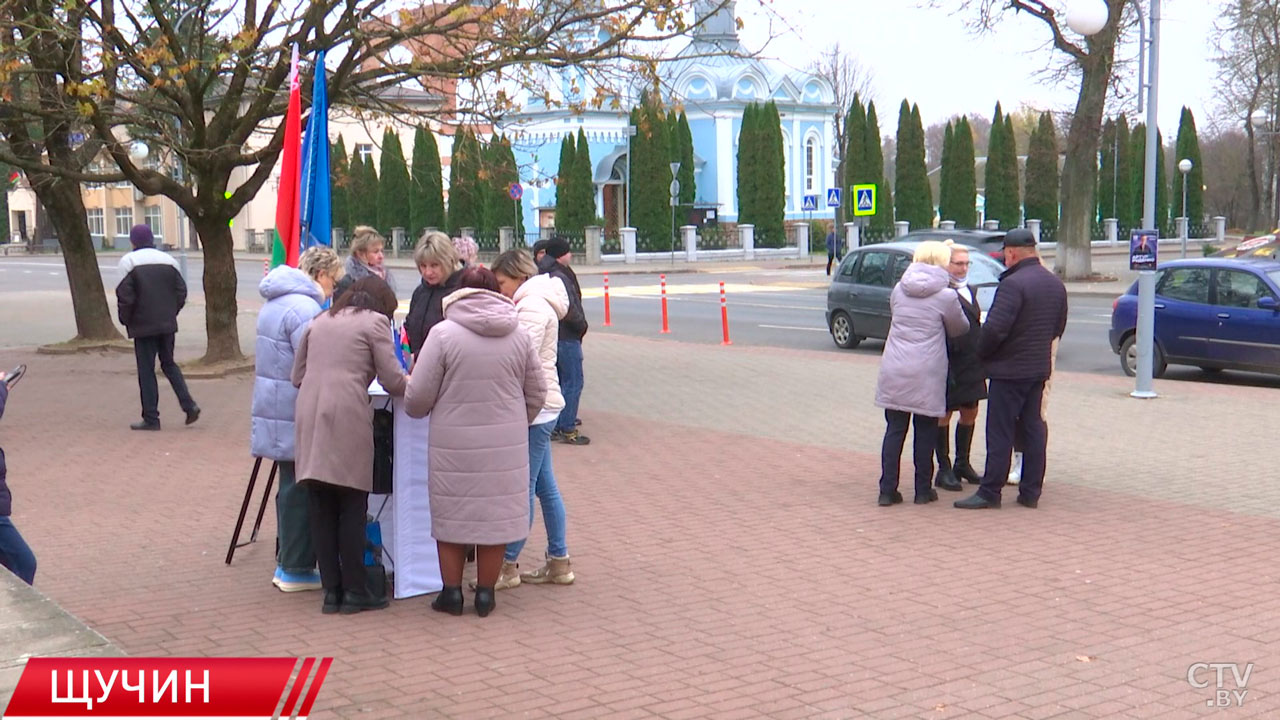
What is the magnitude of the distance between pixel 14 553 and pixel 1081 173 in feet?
106

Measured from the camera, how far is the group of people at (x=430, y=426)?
20.0 feet

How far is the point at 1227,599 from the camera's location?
21.0 feet

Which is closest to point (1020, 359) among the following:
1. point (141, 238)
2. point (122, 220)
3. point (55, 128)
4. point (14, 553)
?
point (14, 553)

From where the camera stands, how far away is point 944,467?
9156 mm

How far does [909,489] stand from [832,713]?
443 centimetres

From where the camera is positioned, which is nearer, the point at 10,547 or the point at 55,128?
the point at 10,547

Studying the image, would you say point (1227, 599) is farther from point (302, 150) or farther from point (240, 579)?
point (302, 150)

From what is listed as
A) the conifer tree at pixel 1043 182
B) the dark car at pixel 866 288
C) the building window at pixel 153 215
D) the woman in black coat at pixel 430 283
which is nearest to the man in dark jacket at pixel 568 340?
the woman in black coat at pixel 430 283

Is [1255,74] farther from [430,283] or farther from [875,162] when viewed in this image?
[430,283]

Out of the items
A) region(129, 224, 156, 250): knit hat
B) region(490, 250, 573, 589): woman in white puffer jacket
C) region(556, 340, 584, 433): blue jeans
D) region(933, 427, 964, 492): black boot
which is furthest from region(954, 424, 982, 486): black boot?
region(129, 224, 156, 250): knit hat

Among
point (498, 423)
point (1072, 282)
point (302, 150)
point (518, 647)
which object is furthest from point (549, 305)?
point (1072, 282)

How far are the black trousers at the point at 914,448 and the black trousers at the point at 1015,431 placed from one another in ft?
1.20

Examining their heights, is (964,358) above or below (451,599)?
above

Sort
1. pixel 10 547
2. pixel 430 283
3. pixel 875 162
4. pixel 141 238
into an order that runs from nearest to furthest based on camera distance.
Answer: pixel 10 547 → pixel 430 283 → pixel 141 238 → pixel 875 162
